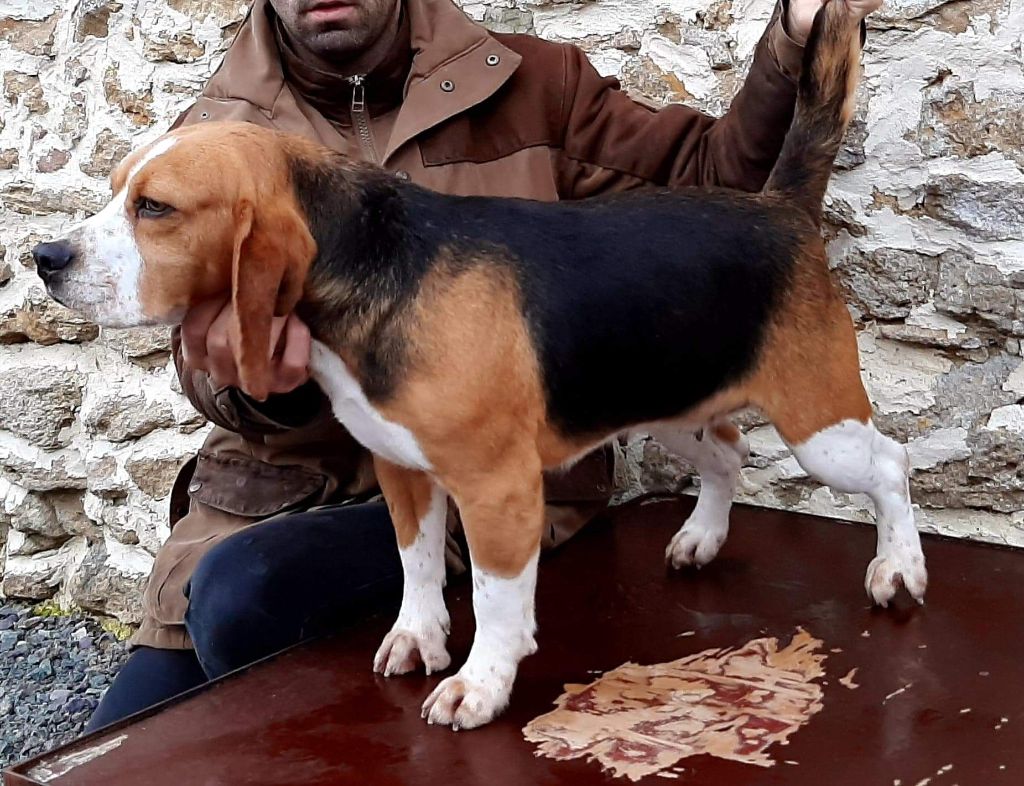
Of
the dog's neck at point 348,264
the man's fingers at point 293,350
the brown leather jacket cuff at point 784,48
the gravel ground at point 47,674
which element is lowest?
the gravel ground at point 47,674

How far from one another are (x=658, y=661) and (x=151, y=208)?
1085 millimetres

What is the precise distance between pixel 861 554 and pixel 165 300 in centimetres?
147

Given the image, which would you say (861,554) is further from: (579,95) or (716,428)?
(579,95)

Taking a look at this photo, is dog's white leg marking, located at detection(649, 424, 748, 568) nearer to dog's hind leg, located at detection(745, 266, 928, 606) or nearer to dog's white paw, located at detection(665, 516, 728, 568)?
dog's white paw, located at detection(665, 516, 728, 568)

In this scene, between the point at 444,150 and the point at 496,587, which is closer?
the point at 496,587

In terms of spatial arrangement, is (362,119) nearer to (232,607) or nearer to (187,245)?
(187,245)

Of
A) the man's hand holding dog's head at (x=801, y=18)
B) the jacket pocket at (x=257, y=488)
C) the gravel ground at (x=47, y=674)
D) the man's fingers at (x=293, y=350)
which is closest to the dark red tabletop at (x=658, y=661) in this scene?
the jacket pocket at (x=257, y=488)

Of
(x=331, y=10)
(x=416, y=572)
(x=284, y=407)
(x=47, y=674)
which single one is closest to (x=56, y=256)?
(x=284, y=407)

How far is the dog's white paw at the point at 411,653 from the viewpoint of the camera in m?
2.09

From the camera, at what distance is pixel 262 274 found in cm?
172

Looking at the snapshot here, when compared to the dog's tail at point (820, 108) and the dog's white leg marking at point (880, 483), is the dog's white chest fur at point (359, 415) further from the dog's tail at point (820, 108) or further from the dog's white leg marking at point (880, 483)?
the dog's tail at point (820, 108)

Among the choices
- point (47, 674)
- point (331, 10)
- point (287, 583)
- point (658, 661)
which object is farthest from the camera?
point (47, 674)

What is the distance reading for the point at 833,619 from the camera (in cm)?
219

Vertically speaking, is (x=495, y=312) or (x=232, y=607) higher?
(x=495, y=312)
